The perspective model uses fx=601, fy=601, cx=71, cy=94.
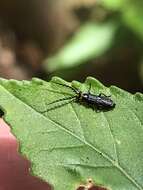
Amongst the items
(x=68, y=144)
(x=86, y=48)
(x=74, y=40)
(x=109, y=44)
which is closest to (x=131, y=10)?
(x=109, y=44)

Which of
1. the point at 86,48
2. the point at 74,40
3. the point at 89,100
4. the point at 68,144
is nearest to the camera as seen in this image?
the point at 68,144

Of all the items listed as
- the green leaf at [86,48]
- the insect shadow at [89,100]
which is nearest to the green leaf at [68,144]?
the insect shadow at [89,100]

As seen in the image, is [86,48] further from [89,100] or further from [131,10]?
[89,100]

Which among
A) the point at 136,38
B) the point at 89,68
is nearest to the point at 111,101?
the point at 136,38

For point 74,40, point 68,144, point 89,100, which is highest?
point 74,40

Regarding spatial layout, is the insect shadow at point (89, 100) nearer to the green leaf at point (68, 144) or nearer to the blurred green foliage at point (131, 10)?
the green leaf at point (68, 144)

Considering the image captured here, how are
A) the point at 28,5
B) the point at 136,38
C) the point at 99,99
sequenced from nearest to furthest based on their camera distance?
the point at 99,99
the point at 136,38
the point at 28,5

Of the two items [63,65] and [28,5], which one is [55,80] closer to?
[63,65]
